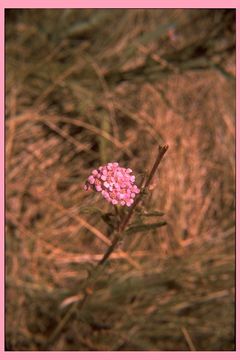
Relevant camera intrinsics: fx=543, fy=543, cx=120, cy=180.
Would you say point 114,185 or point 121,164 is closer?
point 114,185

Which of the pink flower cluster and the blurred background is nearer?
the pink flower cluster

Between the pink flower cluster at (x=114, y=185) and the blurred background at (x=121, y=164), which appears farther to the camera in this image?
the blurred background at (x=121, y=164)

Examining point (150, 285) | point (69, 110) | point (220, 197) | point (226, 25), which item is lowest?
point (150, 285)

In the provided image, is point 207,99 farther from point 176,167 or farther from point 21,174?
point 21,174

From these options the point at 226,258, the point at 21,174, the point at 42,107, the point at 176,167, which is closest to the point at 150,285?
the point at 226,258
